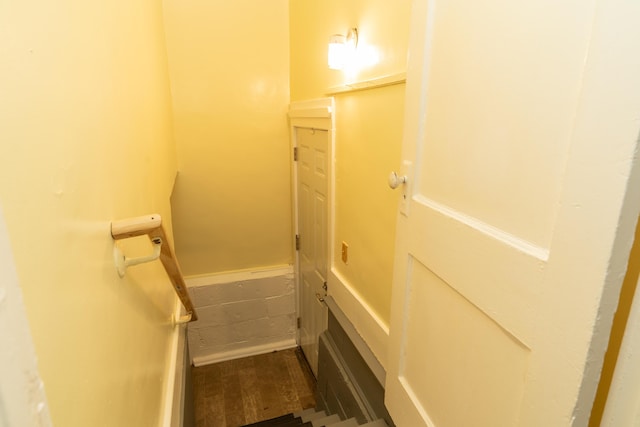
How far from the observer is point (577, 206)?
1.89 feet

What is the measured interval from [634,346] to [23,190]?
86 cm

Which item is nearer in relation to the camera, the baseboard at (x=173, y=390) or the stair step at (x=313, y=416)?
the baseboard at (x=173, y=390)

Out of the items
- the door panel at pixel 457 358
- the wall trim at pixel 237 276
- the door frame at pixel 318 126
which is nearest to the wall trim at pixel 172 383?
the door panel at pixel 457 358

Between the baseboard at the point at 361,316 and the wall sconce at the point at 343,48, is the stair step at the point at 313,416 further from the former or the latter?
the wall sconce at the point at 343,48

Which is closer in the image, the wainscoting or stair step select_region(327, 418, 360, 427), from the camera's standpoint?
stair step select_region(327, 418, 360, 427)

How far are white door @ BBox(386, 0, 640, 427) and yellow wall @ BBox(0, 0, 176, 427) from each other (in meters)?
0.76

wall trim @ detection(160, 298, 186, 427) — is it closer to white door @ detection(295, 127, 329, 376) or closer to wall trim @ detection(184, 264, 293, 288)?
white door @ detection(295, 127, 329, 376)

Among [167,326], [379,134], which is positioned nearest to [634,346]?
[379,134]

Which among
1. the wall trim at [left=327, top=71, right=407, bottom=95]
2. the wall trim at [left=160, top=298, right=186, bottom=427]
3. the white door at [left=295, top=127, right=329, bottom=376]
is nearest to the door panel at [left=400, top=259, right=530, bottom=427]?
the wall trim at [left=327, top=71, right=407, bottom=95]

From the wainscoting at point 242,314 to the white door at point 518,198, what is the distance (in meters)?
2.34

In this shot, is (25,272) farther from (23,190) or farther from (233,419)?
(233,419)

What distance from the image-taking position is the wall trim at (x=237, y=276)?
3.12 metres

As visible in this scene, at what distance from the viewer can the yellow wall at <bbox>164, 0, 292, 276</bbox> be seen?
107 inches

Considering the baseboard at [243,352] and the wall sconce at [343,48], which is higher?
the wall sconce at [343,48]
